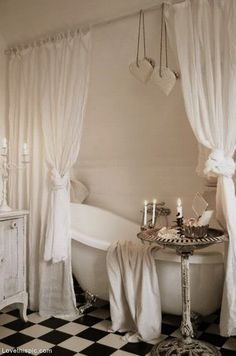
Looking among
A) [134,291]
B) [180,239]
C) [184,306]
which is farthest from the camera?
[134,291]

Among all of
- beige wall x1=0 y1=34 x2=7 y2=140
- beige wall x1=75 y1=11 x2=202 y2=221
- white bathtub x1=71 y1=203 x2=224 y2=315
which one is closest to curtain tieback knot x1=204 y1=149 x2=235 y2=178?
white bathtub x1=71 y1=203 x2=224 y2=315

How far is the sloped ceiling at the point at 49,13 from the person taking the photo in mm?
2971

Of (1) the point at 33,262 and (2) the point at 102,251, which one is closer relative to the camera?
(2) the point at 102,251

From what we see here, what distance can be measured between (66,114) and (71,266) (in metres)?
1.29

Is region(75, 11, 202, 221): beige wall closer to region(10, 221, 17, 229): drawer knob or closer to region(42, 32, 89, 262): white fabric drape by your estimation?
region(42, 32, 89, 262): white fabric drape

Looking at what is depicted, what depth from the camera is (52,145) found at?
3115 mm

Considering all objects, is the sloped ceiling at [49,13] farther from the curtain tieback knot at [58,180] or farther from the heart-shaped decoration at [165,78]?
the curtain tieback knot at [58,180]

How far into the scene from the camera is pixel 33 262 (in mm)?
3209

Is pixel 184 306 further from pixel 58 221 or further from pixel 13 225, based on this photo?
pixel 13 225

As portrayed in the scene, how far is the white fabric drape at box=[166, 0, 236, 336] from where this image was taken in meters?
2.29

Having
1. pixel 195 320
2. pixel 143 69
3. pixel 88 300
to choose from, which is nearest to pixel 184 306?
pixel 195 320

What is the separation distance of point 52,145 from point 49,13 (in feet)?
3.82

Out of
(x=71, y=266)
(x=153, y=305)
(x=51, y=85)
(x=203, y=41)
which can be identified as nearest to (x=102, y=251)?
(x=71, y=266)

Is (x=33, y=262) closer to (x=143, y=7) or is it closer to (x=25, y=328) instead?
(x=25, y=328)
